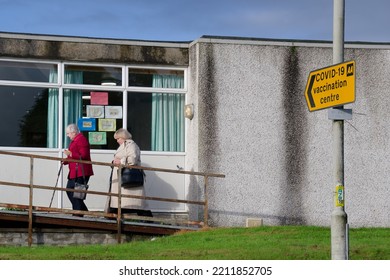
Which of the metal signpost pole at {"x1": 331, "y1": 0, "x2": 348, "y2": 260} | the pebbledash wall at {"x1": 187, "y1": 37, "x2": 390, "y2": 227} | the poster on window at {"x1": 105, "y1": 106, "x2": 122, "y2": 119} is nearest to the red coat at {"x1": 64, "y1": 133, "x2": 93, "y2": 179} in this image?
the poster on window at {"x1": 105, "y1": 106, "x2": 122, "y2": 119}

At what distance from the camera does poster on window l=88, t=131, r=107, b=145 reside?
1959 cm

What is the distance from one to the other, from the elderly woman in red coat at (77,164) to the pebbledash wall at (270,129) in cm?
167

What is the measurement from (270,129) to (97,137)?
3.20m

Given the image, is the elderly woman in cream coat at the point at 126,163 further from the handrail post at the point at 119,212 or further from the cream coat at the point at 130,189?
the handrail post at the point at 119,212

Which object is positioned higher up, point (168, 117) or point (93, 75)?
point (93, 75)

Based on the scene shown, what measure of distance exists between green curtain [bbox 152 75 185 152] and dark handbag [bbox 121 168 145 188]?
152 centimetres

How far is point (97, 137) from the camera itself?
Answer: 64.4ft

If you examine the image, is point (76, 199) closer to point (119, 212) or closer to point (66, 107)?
point (119, 212)

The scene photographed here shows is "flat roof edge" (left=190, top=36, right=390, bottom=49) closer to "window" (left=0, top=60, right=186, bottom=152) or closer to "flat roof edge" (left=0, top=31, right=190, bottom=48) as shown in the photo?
"flat roof edge" (left=0, top=31, right=190, bottom=48)

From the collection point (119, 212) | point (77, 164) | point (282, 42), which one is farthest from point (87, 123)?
point (282, 42)

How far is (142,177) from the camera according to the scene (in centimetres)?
1856

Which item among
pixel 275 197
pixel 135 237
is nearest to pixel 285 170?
pixel 275 197

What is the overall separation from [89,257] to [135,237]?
375 cm
